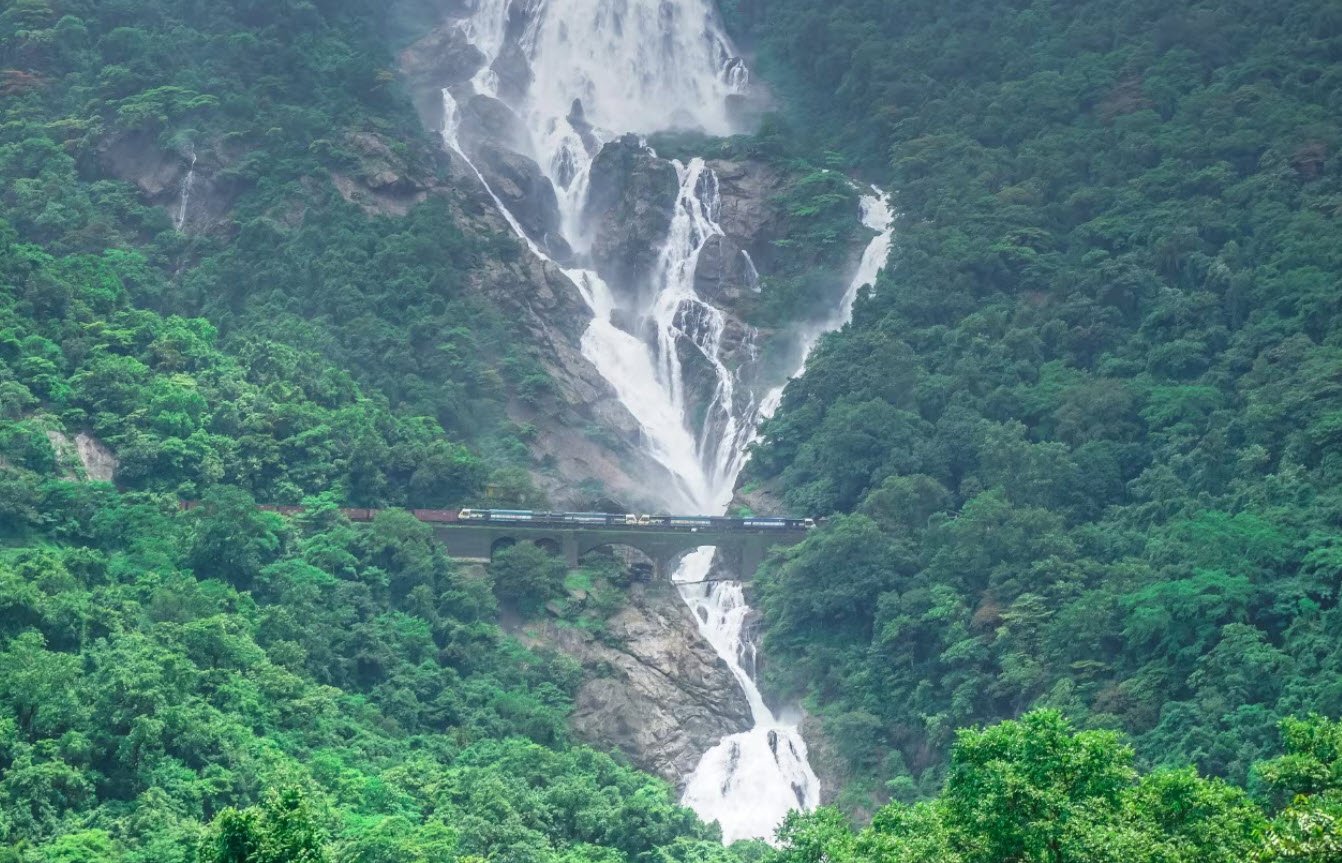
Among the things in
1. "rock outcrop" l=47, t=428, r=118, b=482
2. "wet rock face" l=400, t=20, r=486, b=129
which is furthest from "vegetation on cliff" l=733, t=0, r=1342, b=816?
"rock outcrop" l=47, t=428, r=118, b=482

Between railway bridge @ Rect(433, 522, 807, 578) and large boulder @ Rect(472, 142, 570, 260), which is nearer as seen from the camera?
railway bridge @ Rect(433, 522, 807, 578)

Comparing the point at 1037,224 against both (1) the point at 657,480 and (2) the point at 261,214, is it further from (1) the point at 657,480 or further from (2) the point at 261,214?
(2) the point at 261,214

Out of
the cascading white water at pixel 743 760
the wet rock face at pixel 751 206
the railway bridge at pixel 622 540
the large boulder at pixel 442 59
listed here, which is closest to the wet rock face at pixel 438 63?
the large boulder at pixel 442 59

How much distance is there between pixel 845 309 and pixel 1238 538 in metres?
29.3

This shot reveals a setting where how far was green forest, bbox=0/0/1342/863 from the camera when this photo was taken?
2046 inches

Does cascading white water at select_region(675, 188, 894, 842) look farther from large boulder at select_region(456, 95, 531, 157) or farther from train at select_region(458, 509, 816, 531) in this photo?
large boulder at select_region(456, 95, 531, 157)

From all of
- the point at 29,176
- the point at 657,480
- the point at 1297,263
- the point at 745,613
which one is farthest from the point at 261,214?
the point at 1297,263

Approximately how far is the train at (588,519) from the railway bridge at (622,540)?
12 cm

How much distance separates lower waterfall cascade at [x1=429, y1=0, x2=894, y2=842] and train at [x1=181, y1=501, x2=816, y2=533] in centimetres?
212

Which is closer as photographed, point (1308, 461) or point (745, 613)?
point (1308, 461)

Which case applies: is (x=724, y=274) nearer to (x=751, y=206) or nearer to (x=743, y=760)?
(x=751, y=206)

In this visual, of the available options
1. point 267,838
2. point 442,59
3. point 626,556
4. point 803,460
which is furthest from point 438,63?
point 267,838

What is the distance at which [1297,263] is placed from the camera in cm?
7488

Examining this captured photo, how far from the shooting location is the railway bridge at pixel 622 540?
72.7 m
